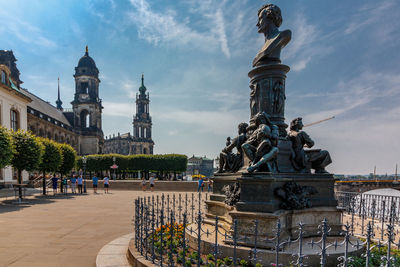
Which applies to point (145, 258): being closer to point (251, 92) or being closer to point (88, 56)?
point (251, 92)

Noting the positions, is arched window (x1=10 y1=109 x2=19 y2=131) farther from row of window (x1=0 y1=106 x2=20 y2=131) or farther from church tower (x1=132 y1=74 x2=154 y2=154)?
church tower (x1=132 y1=74 x2=154 y2=154)

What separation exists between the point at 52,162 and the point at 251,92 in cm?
2034

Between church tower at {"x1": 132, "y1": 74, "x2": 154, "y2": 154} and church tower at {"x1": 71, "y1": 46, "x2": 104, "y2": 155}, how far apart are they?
2614 cm

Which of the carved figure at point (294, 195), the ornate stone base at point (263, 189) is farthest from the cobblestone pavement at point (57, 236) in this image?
the carved figure at point (294, 195)

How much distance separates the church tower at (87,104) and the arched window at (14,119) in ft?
107

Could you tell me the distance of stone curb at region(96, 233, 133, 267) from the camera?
190 inches

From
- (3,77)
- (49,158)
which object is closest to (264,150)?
(49,158)

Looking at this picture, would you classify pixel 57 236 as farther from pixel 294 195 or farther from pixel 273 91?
pixel 273 91

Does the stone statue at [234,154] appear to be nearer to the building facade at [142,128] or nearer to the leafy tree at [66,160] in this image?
the leafy tree at [66,160]

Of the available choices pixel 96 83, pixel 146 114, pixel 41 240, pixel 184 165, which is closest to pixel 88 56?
pixel 96 83

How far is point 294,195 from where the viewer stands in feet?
16.5

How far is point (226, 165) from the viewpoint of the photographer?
6914 millimetres

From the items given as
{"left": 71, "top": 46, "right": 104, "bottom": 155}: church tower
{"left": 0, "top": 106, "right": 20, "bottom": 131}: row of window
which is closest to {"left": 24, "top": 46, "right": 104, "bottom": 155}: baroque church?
{"left": 71, "top": 46, "right": 104, "bottom": 155}: church tower

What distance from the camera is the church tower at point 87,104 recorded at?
61531 millimetres
